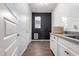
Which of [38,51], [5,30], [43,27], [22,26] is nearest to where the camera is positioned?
[5,30]

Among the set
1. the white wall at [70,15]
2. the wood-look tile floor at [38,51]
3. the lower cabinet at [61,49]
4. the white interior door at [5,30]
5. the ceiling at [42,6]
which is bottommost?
the wood-look tile floor at [38,51]

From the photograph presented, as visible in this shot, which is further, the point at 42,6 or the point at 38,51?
the point at 42,6

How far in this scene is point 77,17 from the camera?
2318 millimetres

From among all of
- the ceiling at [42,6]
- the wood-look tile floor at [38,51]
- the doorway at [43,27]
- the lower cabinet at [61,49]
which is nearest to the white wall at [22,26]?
the wood-look tile floor at [38,51]

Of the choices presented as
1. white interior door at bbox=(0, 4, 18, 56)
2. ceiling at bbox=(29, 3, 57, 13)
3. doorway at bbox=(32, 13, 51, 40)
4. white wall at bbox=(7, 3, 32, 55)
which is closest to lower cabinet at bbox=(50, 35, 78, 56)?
white interior door at bbox=(0, 4, 18, 56)

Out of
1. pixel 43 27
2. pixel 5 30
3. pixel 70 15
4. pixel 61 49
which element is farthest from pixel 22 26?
pixel 43 27


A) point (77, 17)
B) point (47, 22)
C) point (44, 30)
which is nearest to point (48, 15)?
point (47, 22)

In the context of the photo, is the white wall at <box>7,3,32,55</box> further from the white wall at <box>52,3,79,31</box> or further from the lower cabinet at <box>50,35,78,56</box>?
the white wall at <box>52,3,79,31</box>

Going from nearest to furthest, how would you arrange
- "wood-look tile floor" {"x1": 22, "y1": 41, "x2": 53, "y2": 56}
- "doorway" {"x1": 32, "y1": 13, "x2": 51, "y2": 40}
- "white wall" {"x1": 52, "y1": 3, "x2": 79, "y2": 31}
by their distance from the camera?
"white wall" {"x1": 52, "y1": 3, "x2": 79, "y2": 31}
"wood-look tile floor" {"x1": 22, "y1": 41, "x2": 53, "y2": 56}
"doorway" {"x1": 32, "y1": 13, "x2": 51, "y2": 40}

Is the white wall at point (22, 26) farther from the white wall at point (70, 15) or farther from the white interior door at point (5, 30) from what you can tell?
the white wall at point (70, 15)

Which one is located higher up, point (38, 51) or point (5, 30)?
point (5, 30)

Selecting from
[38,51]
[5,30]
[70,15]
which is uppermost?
[70,15]

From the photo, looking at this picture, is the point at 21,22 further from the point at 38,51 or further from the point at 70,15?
the point at 70,15

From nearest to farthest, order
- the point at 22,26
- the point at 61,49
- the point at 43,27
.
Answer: the point at 61,49
the point at 22,26
the point at 43,27
